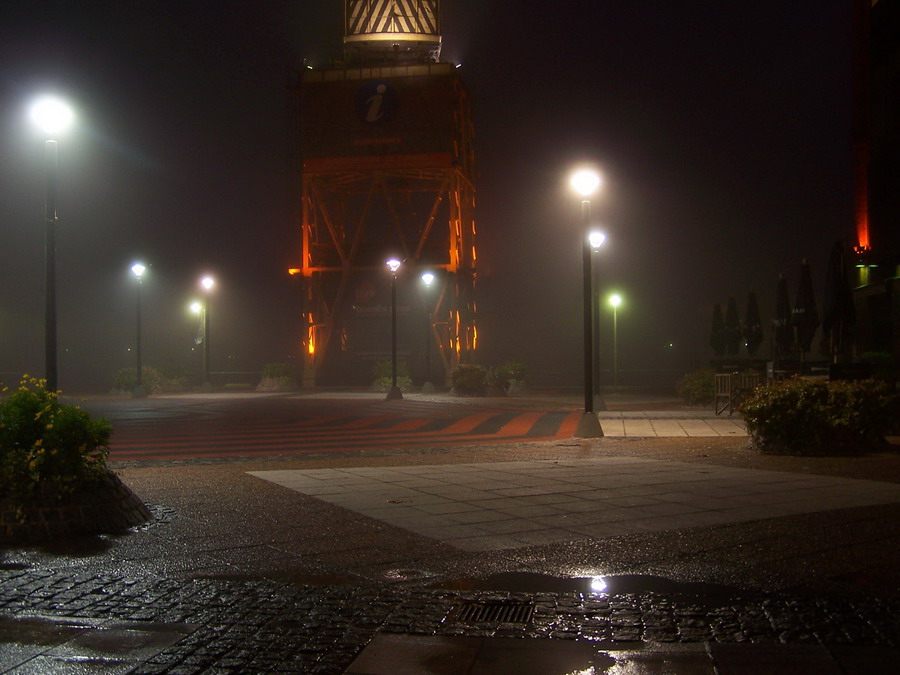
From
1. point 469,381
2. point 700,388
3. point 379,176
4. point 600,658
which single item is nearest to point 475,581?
point 600,658

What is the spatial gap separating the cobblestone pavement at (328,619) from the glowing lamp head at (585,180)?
1318cm

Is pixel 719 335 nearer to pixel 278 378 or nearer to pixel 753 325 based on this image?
pixel 753 325

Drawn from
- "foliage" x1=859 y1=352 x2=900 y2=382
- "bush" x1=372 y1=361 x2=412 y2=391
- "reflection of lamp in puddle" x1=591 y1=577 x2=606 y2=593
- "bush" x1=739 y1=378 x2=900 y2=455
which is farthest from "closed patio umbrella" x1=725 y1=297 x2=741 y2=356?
"reflection of lamp in puddle" x1=591 y1=577 x2=606 y2=593

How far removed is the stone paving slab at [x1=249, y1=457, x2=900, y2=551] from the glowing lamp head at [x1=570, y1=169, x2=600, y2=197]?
712 centimetres

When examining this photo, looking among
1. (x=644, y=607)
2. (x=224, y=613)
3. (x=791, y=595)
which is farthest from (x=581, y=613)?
(x=224, y=613)

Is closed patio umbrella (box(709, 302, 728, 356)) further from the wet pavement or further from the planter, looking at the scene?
the planter

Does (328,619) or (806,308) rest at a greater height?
(806,308)

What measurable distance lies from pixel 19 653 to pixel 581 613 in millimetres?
3287

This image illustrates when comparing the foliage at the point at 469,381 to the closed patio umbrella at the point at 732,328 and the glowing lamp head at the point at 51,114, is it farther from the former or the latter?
the glowing lamp head at the point at 51,114

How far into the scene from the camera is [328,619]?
5.45 metres

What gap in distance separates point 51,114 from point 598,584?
1097cm

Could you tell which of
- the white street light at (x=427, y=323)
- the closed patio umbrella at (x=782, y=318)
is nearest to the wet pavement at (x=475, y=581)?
the closed patio umbrella at (x=782, y=318)

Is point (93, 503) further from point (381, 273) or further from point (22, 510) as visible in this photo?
point (381, 273)

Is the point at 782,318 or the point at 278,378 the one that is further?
the point at 278,378
